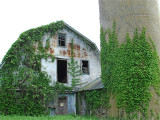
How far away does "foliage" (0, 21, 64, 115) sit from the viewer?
1344 centimetres

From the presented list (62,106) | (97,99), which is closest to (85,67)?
(62,106)

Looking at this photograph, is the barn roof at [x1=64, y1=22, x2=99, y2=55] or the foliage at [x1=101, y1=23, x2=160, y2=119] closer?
the foliage at [x1=101, y1=23, x2=160, y2=119]

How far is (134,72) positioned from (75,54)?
294 inches

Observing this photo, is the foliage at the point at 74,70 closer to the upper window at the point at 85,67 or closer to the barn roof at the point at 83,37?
the upper window at the point at 85,67

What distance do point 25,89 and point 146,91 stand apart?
27.5 ft

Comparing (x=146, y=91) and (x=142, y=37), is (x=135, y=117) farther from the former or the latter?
(x=142, y=37)

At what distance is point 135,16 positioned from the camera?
11.0 meters

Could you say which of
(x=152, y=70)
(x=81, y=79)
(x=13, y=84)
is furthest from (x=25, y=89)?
(x=152, y=70)

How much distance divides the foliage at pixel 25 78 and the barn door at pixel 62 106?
1301 mm

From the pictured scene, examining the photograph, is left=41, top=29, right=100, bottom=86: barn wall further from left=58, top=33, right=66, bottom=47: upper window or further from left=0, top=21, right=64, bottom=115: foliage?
left=0, top=21, right=64, bottom=115: foliage

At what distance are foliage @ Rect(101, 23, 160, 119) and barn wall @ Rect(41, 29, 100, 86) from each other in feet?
18.6

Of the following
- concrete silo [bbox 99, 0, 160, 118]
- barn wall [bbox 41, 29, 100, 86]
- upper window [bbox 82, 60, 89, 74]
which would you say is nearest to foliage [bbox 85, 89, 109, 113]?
concrete silo [bbox 99, 0, 160, 118]

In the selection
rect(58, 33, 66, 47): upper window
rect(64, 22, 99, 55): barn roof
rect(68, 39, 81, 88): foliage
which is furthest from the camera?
rect(64, 22, 99, 55): barn roof

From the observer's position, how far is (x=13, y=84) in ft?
45.2
